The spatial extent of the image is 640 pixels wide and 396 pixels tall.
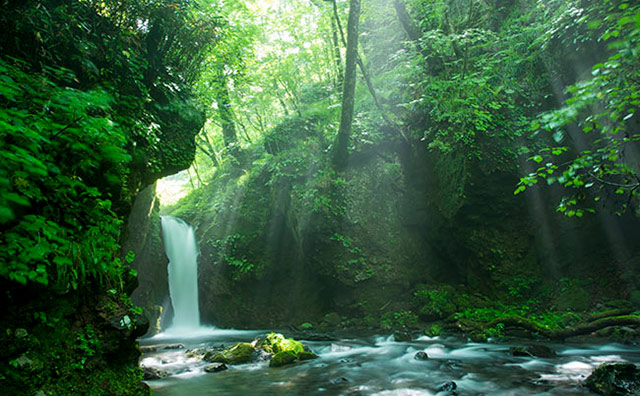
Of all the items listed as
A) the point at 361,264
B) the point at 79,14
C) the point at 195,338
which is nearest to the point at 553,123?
the point at 79,14

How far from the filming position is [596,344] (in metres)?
6.10

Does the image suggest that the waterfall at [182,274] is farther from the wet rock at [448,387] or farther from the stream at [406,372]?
the wet rock at [448,387]

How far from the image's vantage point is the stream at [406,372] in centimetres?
458

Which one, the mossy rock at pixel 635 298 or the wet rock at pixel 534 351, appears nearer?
the wet rock at pixel 534 351

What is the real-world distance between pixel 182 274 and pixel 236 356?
7.23 m

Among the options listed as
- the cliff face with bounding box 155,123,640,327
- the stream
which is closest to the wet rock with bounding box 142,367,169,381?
the stream

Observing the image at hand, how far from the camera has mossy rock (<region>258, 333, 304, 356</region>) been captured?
652 centimetres

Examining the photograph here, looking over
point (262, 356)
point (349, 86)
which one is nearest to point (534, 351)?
point (262, 356)

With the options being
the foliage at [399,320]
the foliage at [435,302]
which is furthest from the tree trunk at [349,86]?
the foliage at [399,320]

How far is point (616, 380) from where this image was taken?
12.4 ft

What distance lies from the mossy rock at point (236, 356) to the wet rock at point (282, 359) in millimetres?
612

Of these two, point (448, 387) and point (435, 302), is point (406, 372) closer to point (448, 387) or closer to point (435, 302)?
point (448, 387)

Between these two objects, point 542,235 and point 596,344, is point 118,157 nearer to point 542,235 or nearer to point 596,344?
point 596,344

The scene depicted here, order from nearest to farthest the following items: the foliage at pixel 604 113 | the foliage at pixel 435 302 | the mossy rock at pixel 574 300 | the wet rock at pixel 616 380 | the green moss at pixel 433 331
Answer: the foliage at pixel 604 113 → the wet rock at pixel 616 380 → the mossy rock at pixel 574 300 → the green moss at pixel 433 331 → the foliage at pixel 435 302
